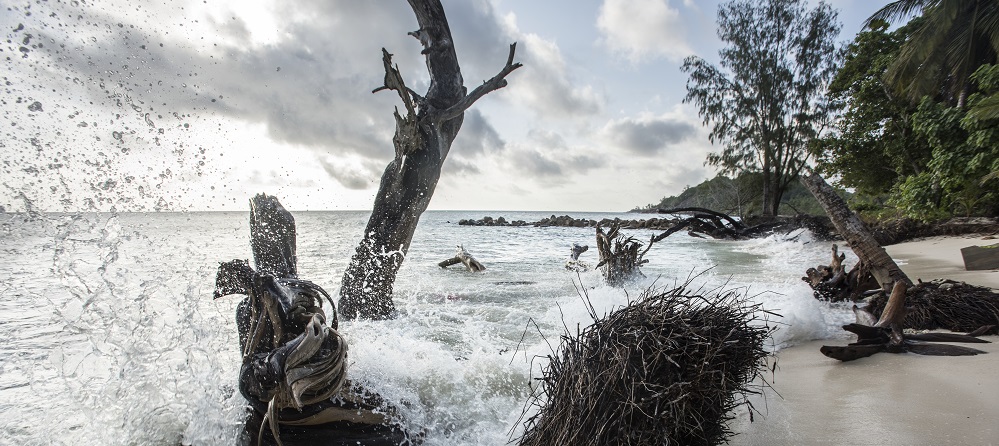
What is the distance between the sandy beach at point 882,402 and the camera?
2.55 m

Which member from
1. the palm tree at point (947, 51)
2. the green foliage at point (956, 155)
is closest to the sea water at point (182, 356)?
the green foliage at point (956, 155)

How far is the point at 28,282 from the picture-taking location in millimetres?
7961

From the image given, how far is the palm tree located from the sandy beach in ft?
56.8

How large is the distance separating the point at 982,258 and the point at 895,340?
6.23 meters

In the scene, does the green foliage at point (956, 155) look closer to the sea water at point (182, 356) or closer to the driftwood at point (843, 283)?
the driftwood at point (843, 283)

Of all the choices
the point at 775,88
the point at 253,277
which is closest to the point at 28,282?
the point at 253,277

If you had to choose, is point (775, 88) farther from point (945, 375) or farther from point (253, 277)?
point (253, 277)

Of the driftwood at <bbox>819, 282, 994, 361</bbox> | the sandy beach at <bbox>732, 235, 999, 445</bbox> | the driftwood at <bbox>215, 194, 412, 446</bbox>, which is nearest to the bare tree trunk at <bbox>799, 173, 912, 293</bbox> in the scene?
the driftwood at <bbox>819, 282, 994, 361</bbox>

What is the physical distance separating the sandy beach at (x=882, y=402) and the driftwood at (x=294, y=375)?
225cm

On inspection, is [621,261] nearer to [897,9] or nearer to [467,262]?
[467,262]

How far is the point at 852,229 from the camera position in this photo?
5.38 metres

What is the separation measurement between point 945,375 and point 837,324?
7.31ft

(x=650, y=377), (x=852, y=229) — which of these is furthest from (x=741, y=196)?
(x=650, y=377)

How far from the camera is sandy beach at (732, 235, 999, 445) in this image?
2.55 meters
